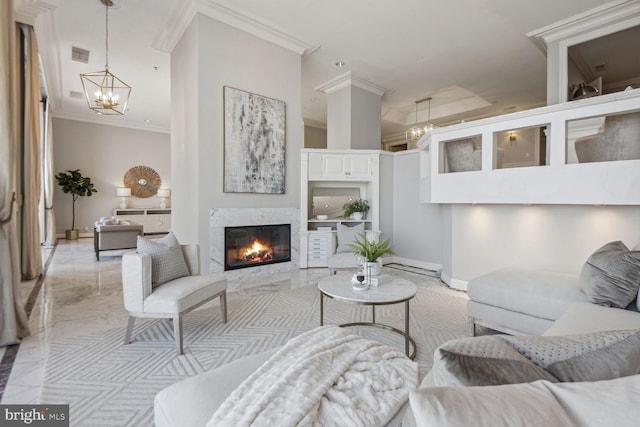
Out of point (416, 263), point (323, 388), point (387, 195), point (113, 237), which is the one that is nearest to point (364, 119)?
point (387, 195)

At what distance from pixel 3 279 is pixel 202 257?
1.89 metres

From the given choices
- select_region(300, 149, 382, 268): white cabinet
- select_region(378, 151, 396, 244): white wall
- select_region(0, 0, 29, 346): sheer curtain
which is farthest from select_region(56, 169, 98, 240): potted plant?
select_region(378, 151, 396, 244): white wall

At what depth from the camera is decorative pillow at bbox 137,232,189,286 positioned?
2.54 metres

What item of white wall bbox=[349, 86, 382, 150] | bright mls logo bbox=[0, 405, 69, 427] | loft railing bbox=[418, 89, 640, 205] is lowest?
bright mls logo bbox=[0, 405, 69, 427]

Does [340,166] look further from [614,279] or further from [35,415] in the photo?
[35,415]

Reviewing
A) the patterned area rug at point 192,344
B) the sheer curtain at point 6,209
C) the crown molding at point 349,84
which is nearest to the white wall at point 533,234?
the patterned area rug at point 192,344

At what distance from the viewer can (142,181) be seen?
9.94 metres

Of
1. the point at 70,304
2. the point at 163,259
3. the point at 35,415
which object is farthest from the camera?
the point at 70,304

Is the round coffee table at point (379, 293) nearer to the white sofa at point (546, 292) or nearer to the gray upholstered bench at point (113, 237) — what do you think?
the white sofa at point (546, 292)

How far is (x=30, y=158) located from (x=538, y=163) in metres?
6.10

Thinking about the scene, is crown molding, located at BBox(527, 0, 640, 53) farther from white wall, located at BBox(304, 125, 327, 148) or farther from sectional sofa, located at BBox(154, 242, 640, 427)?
white wall, located at BBox(304, 125, 327, 148)

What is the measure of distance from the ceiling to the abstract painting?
1.08m

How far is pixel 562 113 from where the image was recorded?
10.00ft

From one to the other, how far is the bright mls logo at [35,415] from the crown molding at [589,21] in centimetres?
633
